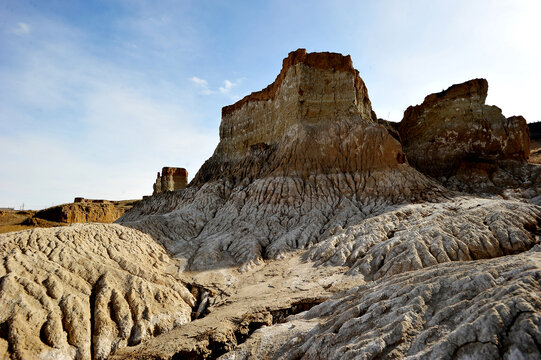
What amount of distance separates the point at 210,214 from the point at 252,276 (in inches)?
493

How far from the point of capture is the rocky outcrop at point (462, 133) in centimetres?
3544

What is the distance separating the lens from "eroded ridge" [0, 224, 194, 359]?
41.1 feet

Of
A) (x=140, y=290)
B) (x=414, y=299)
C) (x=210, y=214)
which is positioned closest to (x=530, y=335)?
(x=414, y=299)

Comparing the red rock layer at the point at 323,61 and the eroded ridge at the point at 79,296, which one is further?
the red rock layer at the point at 323,61

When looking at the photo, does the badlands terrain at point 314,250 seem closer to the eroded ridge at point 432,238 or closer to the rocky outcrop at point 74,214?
the eroded ridge at point 432,238

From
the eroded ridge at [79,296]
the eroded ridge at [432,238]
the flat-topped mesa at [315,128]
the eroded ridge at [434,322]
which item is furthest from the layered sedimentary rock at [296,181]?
the eroded ridge at [434,322]

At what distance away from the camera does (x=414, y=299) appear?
9.02 metres

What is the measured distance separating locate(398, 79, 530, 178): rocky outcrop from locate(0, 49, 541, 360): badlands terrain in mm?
166

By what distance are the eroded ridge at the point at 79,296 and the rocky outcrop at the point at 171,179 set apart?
34.2 metres

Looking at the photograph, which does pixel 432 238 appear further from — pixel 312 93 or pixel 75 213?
pixel 75 213

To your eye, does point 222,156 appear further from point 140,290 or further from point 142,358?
point 142,358

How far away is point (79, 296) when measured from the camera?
14.8 metres

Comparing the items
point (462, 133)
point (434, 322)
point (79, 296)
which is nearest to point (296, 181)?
point (79, 296)

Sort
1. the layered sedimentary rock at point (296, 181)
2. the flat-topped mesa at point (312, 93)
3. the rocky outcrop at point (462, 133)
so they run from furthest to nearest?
the rocky outcrop at point (462, 133) → the flat-topped mesa at point (312, 93) → the layered sedimentary rock at point (296, 181)
